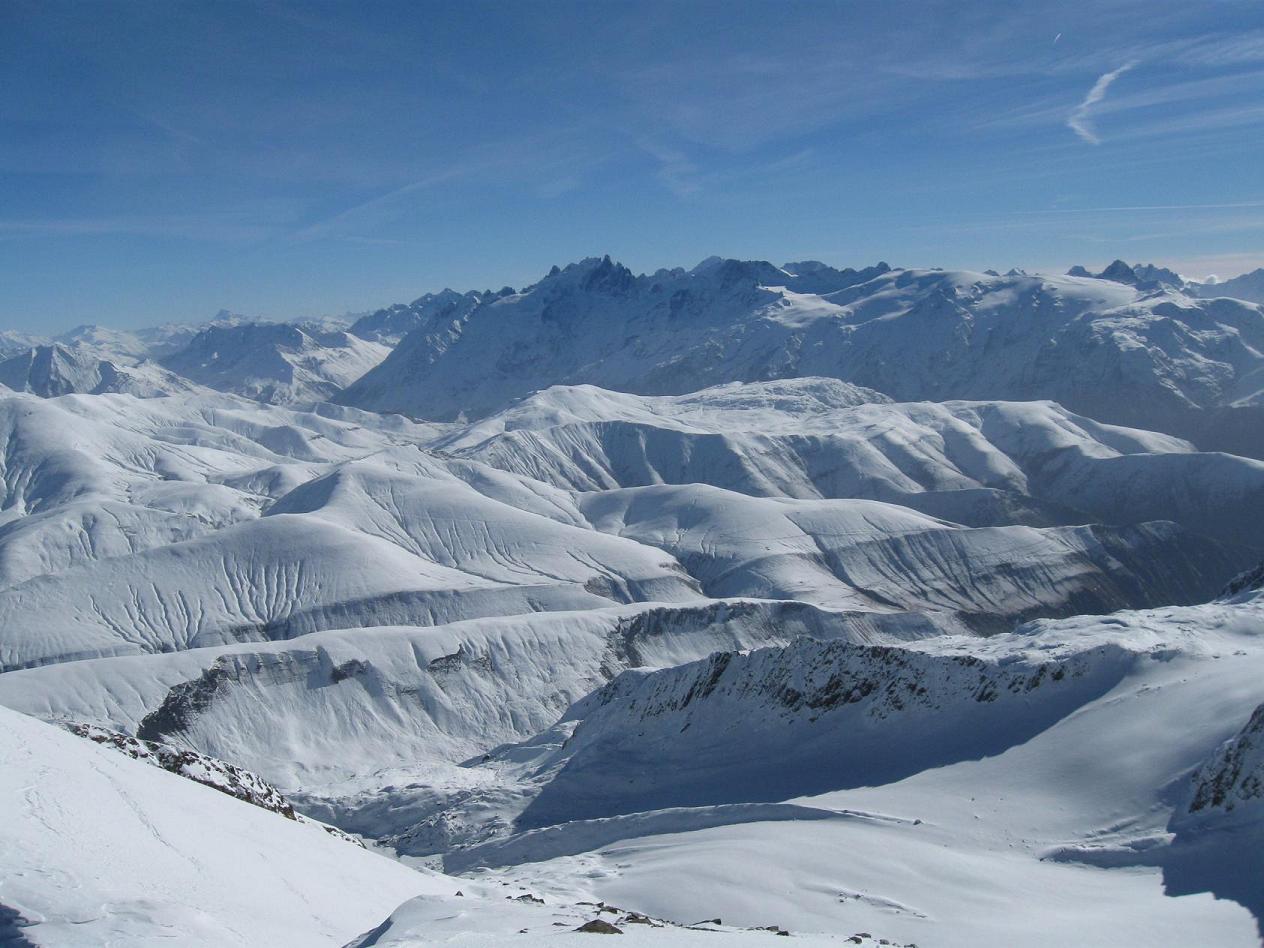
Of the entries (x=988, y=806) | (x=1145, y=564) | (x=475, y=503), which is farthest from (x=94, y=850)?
(x=1145, y=564)

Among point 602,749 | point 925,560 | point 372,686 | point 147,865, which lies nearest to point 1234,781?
point 147,865

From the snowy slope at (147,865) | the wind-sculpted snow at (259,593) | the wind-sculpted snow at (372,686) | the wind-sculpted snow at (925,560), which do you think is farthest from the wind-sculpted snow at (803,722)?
the wind-sculpted snow at (925,560)

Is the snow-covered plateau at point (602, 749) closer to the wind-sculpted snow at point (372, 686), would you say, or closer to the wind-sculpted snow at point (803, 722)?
the wind-sculpted snow at point (803, 722)

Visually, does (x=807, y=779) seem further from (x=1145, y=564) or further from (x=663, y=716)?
(x=1145, y=564)

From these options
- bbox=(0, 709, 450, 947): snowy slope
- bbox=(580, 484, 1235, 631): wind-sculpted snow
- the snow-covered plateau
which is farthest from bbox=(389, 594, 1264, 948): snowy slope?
bbox=(580, 484, 1235, 631): wind-sculpted snow

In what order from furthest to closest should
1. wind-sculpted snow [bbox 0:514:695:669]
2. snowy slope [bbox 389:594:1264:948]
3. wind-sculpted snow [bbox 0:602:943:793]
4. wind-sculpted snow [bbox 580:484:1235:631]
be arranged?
wind-sculpted snow [bbox 580:484:1235:631] < wind-sculpted snow [bbox 0:514:695:669] < wind-sculpted snow [bbox 0:602:943:793] < snowy slope [bbox 389:594:1264:948]

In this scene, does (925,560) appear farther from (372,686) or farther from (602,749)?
(602,749)

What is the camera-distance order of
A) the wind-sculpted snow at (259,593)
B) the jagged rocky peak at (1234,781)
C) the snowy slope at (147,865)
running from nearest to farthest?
the snowy slope at (147,865)
the jagged rocky peak at (1234,781)
the wind-sculpted snow at (259,593)

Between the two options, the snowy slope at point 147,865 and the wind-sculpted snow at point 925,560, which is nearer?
the snowy slope at point 147,865

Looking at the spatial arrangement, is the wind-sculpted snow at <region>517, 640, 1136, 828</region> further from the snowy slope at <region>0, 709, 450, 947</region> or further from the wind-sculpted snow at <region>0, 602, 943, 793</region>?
the snowy slope at <region>0, 709, 450, 947</region>

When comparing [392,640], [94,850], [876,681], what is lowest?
[392,640]

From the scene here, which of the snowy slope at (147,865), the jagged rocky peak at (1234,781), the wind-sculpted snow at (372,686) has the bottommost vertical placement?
the wind-sculpted snow at (372,686)
